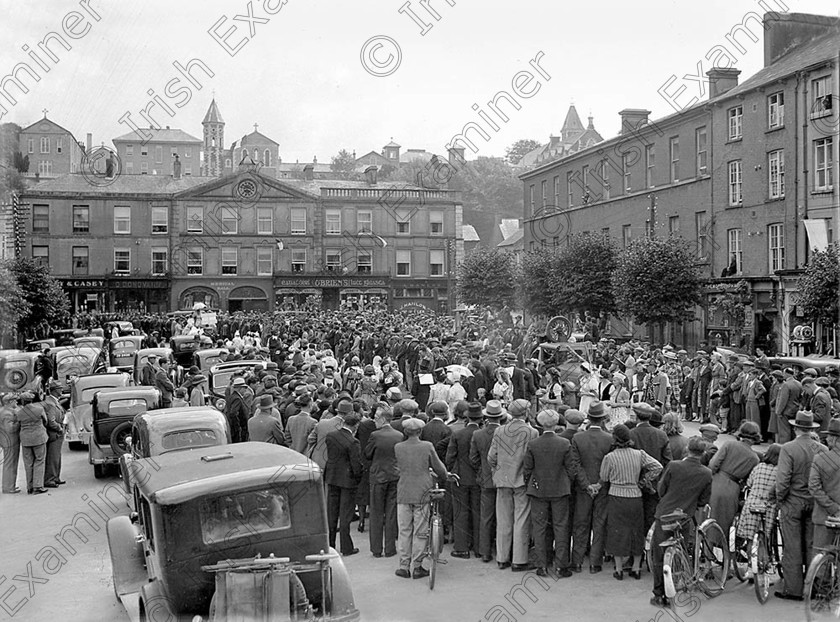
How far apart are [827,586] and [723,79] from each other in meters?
35.1

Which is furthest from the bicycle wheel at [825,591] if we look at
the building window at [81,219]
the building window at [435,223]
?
the building window at [81,219]

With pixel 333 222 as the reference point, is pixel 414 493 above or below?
below

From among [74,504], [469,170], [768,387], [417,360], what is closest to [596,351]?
[417,360]

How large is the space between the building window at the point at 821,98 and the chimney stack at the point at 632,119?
13.9m

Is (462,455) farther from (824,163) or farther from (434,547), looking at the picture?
(824,163)

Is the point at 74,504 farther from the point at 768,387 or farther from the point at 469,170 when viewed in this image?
the point at 469,170

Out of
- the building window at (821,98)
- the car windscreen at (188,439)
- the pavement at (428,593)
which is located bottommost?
the pavement at (428,593)

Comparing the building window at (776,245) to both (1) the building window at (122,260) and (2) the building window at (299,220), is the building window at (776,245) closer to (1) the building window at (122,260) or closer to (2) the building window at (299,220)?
(2) the building window at (299,220)

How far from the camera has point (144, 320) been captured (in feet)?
160

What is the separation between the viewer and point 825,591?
27.0 ft

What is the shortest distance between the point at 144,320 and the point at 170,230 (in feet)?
58.9

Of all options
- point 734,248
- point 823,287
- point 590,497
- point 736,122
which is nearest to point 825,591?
point 590,497

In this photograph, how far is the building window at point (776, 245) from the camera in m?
33.6

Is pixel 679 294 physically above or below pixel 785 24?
below
